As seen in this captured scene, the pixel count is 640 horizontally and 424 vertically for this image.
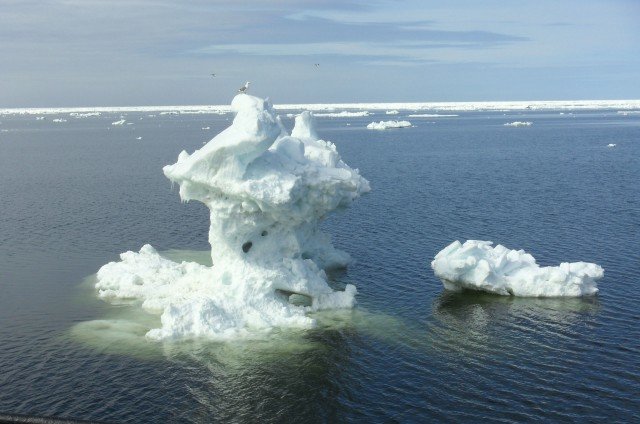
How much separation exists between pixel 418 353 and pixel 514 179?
205 ft

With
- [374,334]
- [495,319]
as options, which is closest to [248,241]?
[374,334]

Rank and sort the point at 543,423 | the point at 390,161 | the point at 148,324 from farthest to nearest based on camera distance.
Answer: the point at 390,161 < the point at 148,324 < the point at 543,423

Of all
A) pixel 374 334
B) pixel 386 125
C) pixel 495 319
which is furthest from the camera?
pixel 386 125

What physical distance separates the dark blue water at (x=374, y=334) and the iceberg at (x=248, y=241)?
1.69 meters

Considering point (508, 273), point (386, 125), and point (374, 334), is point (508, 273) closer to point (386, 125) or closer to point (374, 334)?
point (374, 334)

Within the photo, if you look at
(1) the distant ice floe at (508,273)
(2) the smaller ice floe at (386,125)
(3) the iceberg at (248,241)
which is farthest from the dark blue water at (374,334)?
(2) the smaller ice floe at (386,125)

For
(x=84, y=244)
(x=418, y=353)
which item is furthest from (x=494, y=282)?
(x=84, y=244)

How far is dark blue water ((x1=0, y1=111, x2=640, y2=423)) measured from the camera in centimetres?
2694

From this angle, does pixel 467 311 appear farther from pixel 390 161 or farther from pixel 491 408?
pixel 390 161

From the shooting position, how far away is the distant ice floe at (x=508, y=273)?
3931 cm

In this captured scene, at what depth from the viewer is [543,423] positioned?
25.0 metres

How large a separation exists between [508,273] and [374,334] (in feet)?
36.8

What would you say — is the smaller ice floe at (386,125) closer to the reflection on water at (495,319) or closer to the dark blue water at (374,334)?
the dark blue water at (374,334)

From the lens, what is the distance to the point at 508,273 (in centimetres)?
4075
